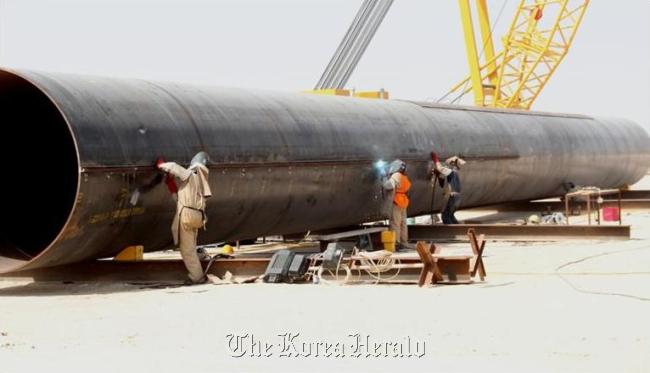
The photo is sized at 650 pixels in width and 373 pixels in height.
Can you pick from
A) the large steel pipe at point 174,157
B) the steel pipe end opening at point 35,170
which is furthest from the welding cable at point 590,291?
the steel pipe end opening at point 35,170

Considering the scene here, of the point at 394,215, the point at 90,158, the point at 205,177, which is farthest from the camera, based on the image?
the point at 394,215

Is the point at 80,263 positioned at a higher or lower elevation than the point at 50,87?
lower

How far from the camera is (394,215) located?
1600 centimetres

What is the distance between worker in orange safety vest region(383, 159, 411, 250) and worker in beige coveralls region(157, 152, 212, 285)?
14.3ft

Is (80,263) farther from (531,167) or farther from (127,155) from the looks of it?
(531,167)

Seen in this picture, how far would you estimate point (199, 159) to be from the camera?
1213 centimetres

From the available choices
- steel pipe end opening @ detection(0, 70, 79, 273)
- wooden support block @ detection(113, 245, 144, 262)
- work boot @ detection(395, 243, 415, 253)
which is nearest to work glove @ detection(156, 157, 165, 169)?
wooden support block @ detection(113, 245, 144, 262)

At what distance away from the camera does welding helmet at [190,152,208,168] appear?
39.6 feet

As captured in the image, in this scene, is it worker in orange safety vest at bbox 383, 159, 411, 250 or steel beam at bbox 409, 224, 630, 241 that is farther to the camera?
steel beam at bbox 409, 224, 630, 241

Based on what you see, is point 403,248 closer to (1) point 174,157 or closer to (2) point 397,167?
(2) point 397,167

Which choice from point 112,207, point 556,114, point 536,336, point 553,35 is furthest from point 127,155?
point 553,35

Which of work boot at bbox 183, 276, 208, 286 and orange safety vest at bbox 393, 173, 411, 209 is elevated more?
orange safety vest at bbox 393, 173, 411, 209

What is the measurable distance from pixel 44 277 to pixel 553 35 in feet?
124

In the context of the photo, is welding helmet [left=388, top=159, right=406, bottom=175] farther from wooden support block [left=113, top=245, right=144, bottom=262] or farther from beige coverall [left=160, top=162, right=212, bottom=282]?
wooden support block [left=113, top=245, right=144, bottom=262]
